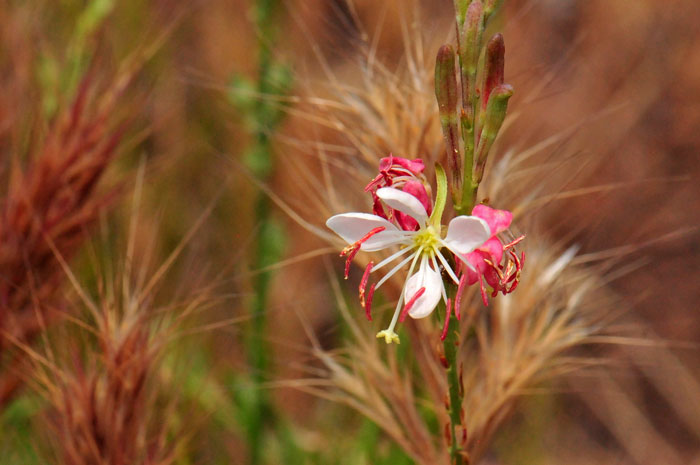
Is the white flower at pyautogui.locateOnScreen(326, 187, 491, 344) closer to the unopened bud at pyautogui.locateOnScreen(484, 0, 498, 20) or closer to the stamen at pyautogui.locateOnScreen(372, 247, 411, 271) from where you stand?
the stamen at pyautogui.locateOnScreen(372, 247, 411, 271)

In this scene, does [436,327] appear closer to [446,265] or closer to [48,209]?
[446,265]

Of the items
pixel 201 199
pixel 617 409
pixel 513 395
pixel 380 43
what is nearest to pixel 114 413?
pixel 513 395

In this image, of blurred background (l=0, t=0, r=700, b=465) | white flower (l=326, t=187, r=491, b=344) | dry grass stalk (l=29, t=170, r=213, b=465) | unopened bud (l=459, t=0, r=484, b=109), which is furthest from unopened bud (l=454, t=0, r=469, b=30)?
dry grass stalk (l=29, t=170, r=213, b=465)

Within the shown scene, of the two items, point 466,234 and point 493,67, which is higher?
point 493,67

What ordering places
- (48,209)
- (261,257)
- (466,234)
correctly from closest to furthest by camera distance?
(466,234), (48,209), (261,257)

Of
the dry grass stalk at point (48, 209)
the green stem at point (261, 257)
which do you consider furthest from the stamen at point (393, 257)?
the green stem at point (261, 257)

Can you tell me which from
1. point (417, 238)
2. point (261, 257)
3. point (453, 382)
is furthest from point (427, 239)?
point (261, 257)

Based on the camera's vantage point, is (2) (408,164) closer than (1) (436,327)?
Yes
